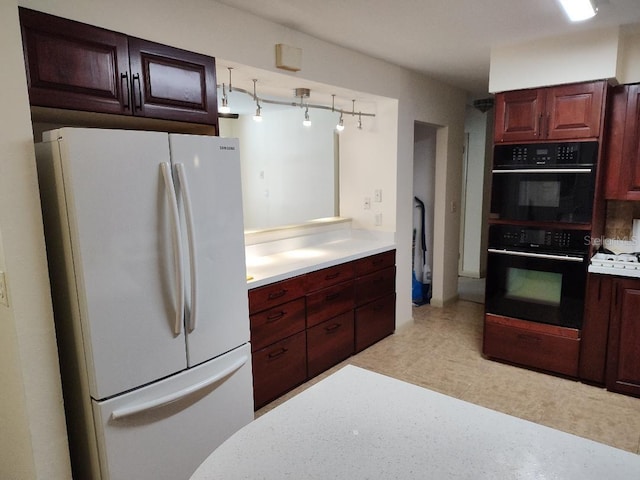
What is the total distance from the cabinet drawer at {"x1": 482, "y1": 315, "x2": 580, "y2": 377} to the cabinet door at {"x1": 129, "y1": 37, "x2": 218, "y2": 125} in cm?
262

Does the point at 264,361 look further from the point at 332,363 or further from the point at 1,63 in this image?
the point at 1,63

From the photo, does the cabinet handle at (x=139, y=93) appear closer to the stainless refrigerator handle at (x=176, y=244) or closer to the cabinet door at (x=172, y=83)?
the cabinet door at (x=172, y=83)

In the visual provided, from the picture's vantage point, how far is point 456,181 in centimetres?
470

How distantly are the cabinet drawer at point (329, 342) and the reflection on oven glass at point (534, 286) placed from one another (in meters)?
1.27

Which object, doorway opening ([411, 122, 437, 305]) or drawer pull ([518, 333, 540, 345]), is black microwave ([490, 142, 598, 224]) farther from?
doorway opening ([411, 122, 437, 305])

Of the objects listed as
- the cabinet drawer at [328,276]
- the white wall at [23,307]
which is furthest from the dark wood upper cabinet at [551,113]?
the white wall at [23,307]

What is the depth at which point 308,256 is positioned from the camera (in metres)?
3.24

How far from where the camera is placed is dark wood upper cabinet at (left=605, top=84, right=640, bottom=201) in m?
2.77

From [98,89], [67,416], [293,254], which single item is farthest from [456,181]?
[67,416]

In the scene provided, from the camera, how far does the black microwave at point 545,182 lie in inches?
110

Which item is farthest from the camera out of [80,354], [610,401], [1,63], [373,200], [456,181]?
[456,181]

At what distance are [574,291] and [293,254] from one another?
2077mm

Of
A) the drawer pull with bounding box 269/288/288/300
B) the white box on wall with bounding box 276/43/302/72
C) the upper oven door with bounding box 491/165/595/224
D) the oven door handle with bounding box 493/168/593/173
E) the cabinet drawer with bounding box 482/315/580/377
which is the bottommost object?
the cabinet drawer with bounding box 482/315/580/377

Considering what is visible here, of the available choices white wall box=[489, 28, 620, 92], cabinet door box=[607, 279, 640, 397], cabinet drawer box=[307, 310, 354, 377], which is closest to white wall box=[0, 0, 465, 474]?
white wall box=[489, 28, 620, 92]
